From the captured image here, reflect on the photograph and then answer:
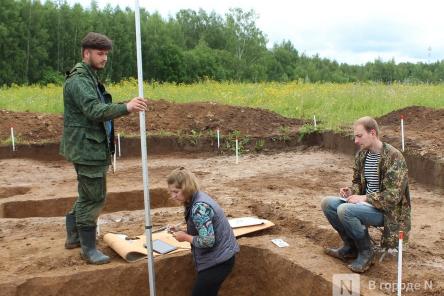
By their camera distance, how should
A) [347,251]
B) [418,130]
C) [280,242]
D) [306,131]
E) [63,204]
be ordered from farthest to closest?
[306,131] < [418,130] < [63,204] < [280,242] < [347,251]

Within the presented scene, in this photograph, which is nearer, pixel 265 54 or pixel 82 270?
pixel 82 270

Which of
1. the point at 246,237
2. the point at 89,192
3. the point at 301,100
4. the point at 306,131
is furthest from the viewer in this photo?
the point at 301,100

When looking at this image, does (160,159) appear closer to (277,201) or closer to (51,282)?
(277,201)

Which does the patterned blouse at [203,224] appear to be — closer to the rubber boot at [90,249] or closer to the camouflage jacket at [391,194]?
the rubber boot at [90,249]

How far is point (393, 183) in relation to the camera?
4180 mm

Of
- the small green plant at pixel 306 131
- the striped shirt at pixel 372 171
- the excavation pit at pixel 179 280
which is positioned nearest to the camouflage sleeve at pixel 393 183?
the striped shirt at pixel 372 171

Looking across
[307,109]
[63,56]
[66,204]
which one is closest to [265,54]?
[63,56]

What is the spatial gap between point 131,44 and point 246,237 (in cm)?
4595

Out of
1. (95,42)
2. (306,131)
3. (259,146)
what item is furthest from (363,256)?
(306,131)

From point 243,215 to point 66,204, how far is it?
3.16 metres

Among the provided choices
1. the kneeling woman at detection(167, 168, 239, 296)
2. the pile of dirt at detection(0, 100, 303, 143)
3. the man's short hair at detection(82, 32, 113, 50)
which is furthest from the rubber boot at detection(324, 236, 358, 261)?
the pile of dirt at detection(0, 100, 303, 143)

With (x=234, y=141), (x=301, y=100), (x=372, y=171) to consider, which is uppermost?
(x=301, y=100)

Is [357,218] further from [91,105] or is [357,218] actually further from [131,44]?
[131,44]

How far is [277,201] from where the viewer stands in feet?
23.7
